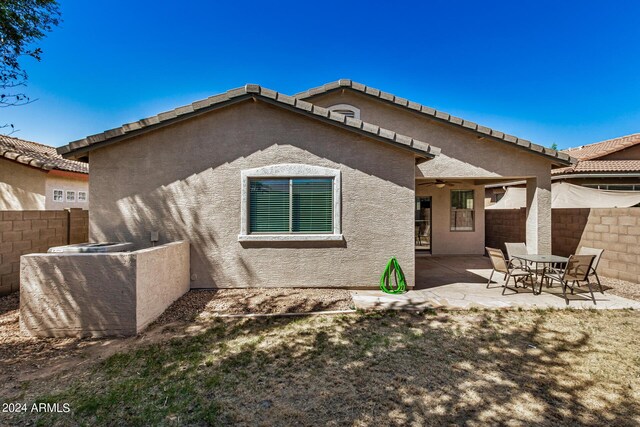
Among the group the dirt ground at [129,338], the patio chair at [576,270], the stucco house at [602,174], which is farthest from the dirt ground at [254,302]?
the stucco house at [602,174]

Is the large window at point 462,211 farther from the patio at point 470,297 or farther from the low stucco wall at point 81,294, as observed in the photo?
the low stucco wall at point 81,294

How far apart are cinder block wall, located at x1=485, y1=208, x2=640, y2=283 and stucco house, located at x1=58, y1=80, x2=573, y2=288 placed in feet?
21.7

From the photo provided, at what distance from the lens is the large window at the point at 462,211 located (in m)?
14.1

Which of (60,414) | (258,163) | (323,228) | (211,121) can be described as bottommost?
(60,414)

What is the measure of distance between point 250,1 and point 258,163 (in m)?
8.26

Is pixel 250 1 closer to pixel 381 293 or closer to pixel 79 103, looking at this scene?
pixel 79 103

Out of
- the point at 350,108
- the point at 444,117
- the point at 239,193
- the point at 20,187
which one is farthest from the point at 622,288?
the point at 20,187

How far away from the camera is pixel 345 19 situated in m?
13.2

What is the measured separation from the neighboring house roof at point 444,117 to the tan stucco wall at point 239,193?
128 inches

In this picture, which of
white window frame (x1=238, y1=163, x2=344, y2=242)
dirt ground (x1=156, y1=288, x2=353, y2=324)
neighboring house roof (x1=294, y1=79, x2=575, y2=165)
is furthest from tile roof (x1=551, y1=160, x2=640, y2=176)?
dirt ground (x1=156, y1=288, x2=353, y2=324)

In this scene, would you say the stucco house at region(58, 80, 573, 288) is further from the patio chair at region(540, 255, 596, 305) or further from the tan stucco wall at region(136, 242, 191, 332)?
the patio chair at region(540, 255, 596, 305)

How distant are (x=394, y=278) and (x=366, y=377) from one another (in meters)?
4.03

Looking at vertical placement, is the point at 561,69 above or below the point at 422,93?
above

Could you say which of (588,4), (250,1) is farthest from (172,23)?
(588,4)
